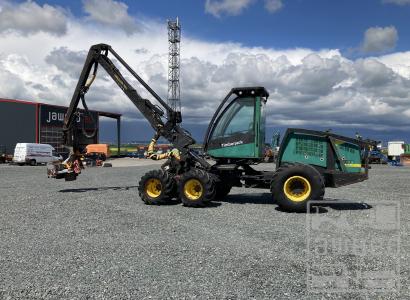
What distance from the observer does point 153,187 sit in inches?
484

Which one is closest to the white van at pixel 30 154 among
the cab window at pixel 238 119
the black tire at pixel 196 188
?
the black tire at pixel 196 188

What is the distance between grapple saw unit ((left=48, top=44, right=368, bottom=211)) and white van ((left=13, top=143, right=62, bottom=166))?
27626 mm

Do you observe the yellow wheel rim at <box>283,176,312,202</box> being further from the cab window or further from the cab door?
the cab window

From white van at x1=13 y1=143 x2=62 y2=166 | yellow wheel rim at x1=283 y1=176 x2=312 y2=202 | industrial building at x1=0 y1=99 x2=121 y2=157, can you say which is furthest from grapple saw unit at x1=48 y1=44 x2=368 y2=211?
industrial building at x1=0 y1=99 x2=121 y2=157

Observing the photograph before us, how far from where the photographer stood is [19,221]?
940cm

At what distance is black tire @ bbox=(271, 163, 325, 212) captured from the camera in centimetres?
1059

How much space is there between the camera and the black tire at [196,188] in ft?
37.2

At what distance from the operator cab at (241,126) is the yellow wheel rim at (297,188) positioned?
1254 mm

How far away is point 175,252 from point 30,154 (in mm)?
34154

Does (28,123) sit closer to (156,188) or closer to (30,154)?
(30,154)

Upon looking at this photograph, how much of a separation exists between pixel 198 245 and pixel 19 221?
4690mm

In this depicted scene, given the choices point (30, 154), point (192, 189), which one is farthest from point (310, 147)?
point (30, 154)

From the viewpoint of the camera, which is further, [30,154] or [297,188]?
[30,154]

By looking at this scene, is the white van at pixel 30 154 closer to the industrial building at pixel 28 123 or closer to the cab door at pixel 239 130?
the industrial building at pixel 28 123
